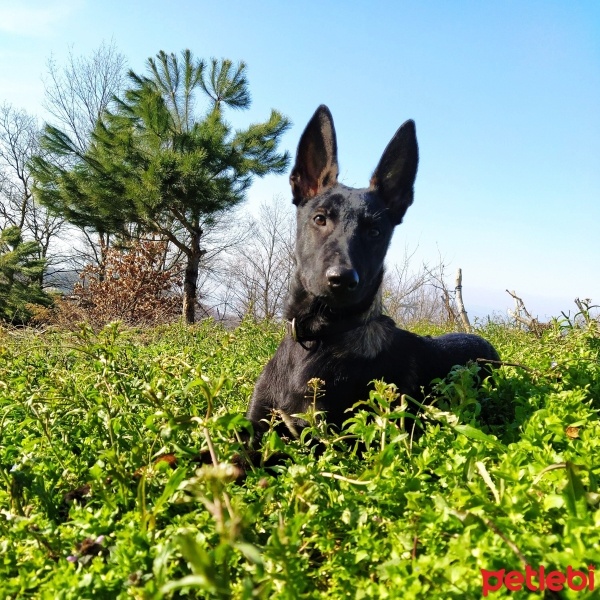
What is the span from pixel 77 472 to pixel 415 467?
118 cm

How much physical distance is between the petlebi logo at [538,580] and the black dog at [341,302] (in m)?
1.57

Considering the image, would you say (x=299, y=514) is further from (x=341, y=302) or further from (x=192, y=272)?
(x=192, y=272)

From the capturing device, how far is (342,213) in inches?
123

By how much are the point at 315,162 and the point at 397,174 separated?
63 centimetres

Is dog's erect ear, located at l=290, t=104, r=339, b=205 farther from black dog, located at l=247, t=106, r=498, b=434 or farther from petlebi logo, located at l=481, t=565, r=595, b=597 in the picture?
petlebi logo, located at l=481, t=565, r=595, b=597

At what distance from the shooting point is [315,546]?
1219 millimetres

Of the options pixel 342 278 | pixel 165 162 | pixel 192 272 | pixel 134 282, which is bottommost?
pixel 342 278

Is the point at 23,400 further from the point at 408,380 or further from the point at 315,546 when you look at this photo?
the point at 408,380

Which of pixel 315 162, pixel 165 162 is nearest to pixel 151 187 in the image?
pixel 165 162

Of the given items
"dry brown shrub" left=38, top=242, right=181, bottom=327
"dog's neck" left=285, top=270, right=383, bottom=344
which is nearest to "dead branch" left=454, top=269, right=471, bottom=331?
"dog's neck" left=285, top=270, right=383, bottom=344

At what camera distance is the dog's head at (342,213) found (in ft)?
9.02

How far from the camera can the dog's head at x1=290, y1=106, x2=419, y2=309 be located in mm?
2748

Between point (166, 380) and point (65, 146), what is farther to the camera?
point (65, 146)

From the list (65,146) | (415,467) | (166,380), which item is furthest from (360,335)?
(65,146)
